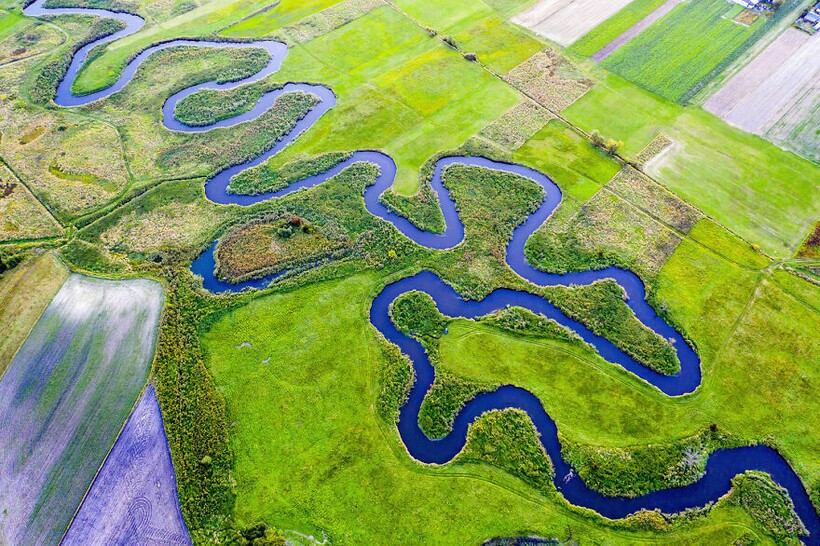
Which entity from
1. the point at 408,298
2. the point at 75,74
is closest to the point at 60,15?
the point at 75,74

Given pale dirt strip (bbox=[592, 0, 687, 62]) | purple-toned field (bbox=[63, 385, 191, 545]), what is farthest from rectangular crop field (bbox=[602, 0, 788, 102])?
purple-toned field (bbox=[63, 385, 191, 545])

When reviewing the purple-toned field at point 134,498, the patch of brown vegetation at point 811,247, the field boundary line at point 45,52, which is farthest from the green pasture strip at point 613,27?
the field boundary line at point 45,52

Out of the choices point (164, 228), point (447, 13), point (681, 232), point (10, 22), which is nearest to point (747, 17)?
point (447, 13)

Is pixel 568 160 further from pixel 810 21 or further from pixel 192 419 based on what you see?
pixel 810 21

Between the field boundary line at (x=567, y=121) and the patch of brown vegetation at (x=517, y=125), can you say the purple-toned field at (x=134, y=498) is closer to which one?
the patch of brown vegetation at (x=517, y=125)

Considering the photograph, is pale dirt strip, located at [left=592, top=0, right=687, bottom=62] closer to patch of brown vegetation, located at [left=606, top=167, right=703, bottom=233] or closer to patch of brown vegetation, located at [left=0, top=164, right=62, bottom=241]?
patch of brown vegetation, located at [left=606, top=167, right=703, bottom=233]

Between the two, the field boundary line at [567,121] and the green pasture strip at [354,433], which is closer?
the green pasture strip at [354,433]

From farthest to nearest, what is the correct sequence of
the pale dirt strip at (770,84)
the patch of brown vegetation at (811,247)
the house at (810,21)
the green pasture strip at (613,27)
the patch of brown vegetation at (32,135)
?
1. the house at (810,21)
2. the green pasture strip at (613,27)
3. the pale dirt strip at (770,84)
4. the patch of brown vegetation at (32,135)
5. the patch of brown vegetation at (811,247)

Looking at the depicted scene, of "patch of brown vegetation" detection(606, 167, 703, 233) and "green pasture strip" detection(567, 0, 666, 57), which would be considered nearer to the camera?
"patch of brown vegetation" detection(606, 167, 703, 233)
